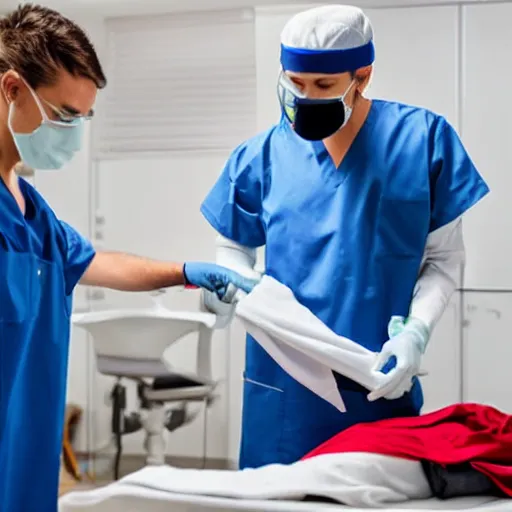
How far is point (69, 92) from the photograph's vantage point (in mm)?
1224

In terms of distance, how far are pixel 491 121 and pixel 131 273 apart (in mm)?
1336

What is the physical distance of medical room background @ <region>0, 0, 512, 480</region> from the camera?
2236 millimetres

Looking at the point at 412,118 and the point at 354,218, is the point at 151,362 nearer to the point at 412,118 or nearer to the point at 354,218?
the point at 354,218

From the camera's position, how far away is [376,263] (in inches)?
52.9

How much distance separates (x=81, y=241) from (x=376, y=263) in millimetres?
568

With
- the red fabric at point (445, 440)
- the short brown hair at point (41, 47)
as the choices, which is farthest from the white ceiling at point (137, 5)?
the red fabric at point (445, 440)

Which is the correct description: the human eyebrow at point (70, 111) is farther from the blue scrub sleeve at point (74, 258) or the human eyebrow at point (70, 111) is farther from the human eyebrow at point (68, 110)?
the blue scrub sleeve at point (74, 258)

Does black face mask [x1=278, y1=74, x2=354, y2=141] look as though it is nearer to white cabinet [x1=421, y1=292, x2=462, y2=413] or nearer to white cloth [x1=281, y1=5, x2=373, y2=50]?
white cloth [x1=281, y1=5, x2=373, y2=50]

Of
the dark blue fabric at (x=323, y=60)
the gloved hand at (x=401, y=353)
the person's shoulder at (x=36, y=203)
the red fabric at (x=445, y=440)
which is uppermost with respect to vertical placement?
the dark blue fabric at (x=323, y=60)

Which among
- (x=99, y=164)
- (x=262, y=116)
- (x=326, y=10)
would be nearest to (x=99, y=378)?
(x=99, y=164)

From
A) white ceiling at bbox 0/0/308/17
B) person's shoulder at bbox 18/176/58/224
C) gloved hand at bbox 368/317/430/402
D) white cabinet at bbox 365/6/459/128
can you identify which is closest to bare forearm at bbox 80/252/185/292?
person's shoulder at bbox 18/176/58/224

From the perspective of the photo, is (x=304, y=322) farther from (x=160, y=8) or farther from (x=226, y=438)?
(x=160, y=8)

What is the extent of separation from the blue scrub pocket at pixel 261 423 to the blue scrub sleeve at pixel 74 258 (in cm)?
40

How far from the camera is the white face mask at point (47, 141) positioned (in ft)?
4.01
